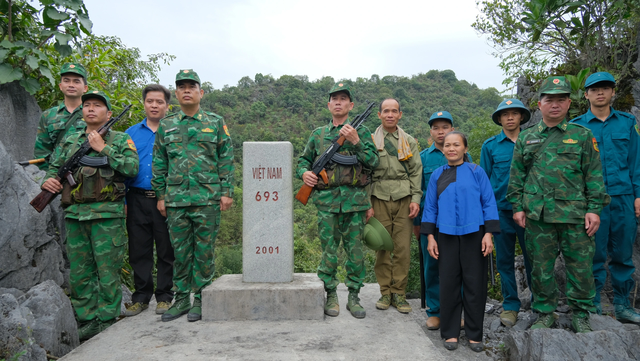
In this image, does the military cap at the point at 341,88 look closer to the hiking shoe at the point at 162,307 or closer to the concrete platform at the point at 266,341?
the concrete platform at the point at 266,341

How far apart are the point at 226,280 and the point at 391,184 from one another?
2.11 m

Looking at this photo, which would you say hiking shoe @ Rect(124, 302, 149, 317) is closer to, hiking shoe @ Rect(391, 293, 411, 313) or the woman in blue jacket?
hiking shoe @ Rect(391, 293, 411, 313)

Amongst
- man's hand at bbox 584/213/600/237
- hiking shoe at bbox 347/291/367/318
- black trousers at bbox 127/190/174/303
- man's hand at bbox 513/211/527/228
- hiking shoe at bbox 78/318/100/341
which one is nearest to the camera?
man's hand at bbox 584/213/600/237

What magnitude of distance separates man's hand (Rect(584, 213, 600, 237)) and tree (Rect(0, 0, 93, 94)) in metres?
5.67

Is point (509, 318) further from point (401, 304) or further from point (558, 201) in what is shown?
→ point (558, 201)

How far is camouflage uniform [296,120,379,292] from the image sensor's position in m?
4.16

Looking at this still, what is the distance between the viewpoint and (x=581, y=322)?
11.6 ft

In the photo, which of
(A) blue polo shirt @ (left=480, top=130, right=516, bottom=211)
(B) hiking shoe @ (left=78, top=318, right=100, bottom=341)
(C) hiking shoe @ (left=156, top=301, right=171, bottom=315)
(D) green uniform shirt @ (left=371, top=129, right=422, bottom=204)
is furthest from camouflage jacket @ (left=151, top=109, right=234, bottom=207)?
(A) blue polo shirt @ (left=480, top=130, right=516, bottom=211)

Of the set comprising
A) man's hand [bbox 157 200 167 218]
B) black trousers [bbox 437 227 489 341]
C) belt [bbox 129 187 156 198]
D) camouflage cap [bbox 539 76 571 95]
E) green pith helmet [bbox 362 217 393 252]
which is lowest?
black trousers [bbox 437 227 489 341]

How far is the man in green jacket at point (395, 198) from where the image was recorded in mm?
4426

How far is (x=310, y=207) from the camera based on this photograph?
28.0 m

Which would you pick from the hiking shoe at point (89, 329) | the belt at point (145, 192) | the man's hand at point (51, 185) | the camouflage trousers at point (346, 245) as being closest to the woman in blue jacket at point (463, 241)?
the camouflage trousers at point (346, 245)

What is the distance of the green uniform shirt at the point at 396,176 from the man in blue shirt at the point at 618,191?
1.70 metres

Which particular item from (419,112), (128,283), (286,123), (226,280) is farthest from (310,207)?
(226,280)
